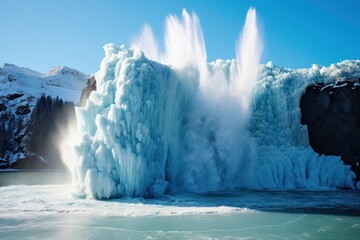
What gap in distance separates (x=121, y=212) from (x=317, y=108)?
22.7 metres

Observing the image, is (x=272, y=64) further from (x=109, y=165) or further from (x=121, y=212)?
(x=121, y=212)

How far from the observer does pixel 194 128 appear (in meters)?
27.8

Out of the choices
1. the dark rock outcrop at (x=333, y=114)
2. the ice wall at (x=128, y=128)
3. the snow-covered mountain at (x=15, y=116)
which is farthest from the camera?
the snow-covered mountain at (x=15, y=116)

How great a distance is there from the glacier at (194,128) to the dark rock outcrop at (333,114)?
3.85 feet

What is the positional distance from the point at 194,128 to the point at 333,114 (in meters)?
13.6

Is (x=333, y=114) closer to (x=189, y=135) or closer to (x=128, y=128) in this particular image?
(x=189, y=135)

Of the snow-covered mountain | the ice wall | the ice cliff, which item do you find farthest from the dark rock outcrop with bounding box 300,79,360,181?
the snow-covered mountain

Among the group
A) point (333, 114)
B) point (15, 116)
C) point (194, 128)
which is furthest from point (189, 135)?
point (15, 116)

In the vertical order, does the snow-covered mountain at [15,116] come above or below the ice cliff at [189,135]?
above

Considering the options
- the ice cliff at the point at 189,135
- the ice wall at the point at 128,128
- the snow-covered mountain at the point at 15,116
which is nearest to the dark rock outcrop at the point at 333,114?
the ice cliff at the point at 189,135

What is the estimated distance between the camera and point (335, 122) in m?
32.7

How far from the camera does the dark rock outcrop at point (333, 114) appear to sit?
3228 centimetres

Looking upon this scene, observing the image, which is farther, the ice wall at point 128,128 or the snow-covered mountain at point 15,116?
the snow-covered mountain at point 15,116

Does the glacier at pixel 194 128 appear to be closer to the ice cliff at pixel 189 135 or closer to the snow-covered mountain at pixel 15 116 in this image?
the ice cliff at pixel 189 135
